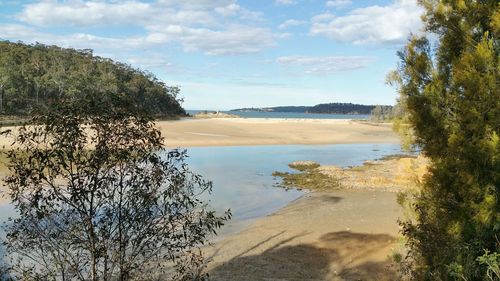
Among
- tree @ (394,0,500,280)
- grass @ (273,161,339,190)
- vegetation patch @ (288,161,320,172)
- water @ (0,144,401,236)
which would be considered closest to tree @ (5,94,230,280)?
tree @ (394,0,500,280)

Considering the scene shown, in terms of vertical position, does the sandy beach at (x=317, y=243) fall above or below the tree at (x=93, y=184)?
below

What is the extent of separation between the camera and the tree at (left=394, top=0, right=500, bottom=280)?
7.45 m

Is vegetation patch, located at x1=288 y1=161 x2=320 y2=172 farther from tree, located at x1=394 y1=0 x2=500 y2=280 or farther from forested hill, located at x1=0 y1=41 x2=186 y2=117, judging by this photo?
forested hill, located at x1=0 y1=41 x2=186 y2=117

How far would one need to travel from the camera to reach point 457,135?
787cm

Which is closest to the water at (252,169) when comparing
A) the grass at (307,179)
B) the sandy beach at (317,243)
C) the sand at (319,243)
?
the grass at (307,179)

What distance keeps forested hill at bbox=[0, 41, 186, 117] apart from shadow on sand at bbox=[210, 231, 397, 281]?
4688 centimetres

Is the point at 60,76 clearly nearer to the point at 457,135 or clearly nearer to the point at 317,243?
the point at 317,243

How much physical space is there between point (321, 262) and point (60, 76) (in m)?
82.9

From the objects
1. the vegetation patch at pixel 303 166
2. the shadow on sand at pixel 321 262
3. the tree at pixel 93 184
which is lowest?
the shadow on sand at pixel 321 262

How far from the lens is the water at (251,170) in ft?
73.4

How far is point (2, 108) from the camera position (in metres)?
69.1

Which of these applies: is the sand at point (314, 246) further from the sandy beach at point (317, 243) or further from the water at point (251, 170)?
Answer: the water at point (251, 170)

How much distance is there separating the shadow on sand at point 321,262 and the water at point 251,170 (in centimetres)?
371

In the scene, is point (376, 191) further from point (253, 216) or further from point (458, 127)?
point (458, 127)
